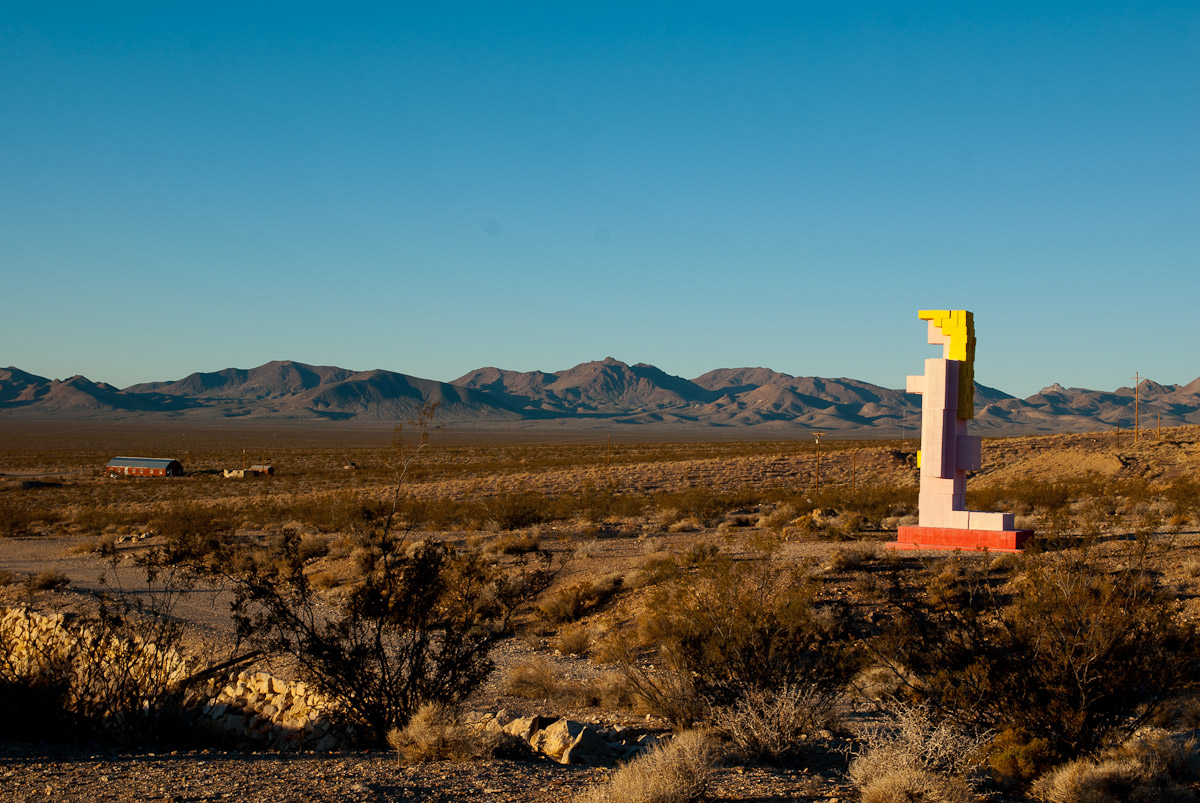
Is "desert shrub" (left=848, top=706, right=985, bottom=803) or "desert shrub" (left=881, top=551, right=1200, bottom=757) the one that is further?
"desert shrub" (left=881, top=551, right=1200, bottom=757)

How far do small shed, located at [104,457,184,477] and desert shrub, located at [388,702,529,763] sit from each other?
194ft

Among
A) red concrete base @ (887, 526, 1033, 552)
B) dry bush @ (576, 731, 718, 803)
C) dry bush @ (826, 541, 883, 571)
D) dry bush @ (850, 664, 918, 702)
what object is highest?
red concrete base @ (887, 526, 1033, 552)

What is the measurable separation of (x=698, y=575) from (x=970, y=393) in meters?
8.55

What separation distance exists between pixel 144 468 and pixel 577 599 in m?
54.5

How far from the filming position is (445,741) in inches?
343

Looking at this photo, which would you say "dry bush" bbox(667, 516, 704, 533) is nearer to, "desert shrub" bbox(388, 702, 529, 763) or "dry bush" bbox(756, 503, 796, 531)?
"dry bush" bbox(756, 503, 796, 531)

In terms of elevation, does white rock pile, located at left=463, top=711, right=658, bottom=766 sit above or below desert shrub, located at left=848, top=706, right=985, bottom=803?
below

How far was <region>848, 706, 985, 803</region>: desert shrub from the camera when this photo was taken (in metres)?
7.17

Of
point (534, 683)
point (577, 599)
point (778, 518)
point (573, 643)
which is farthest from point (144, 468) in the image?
point (534, 683)

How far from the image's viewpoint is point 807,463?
189ft

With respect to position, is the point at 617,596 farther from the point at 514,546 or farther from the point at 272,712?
the point at 272,712

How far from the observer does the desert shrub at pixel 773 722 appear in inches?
357

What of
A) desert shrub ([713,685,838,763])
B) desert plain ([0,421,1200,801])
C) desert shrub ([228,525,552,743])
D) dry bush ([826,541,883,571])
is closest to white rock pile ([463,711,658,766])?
desert plain ([0,421,1200,801])

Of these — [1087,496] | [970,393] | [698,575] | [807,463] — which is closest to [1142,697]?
[698,575]
